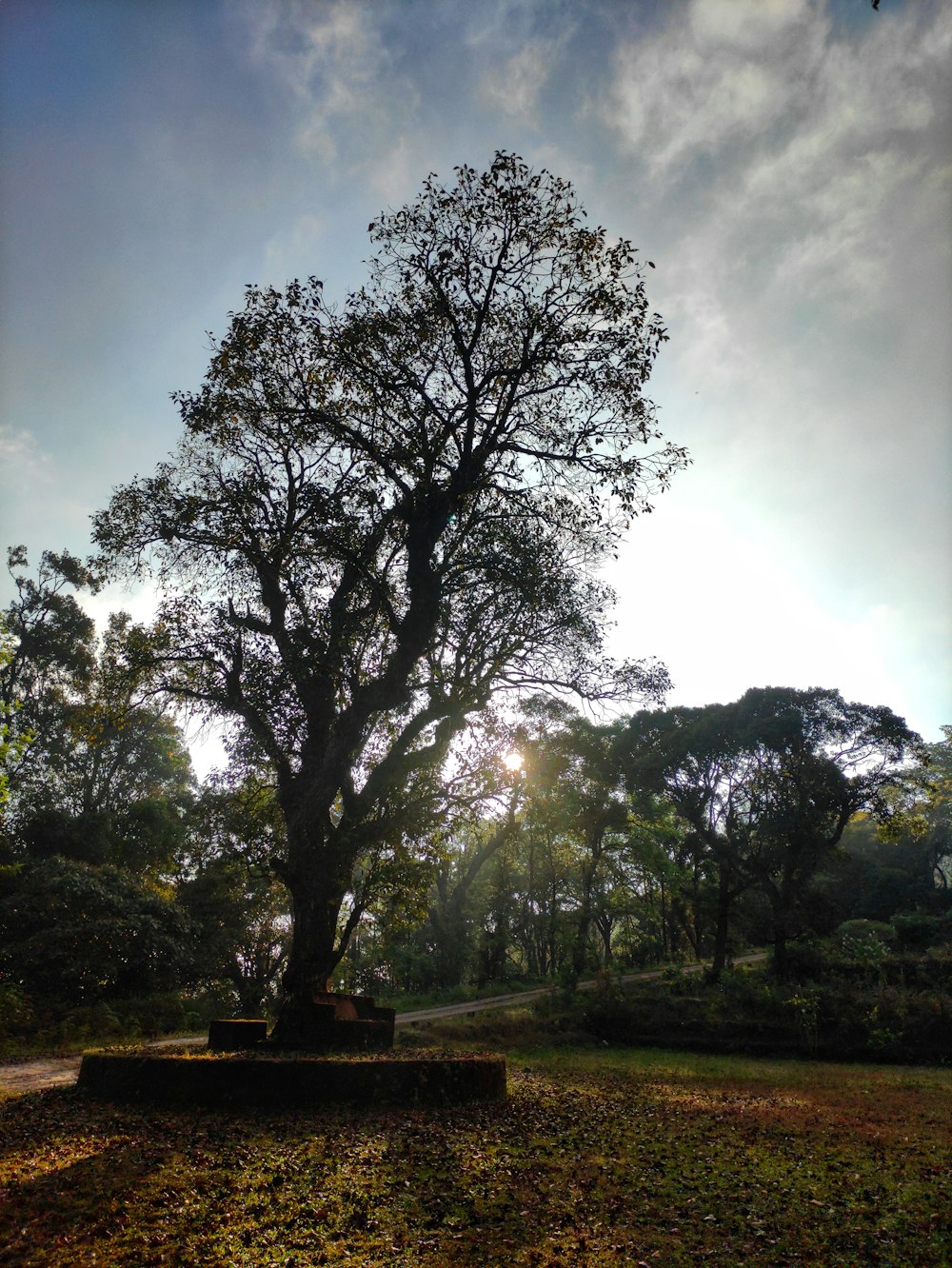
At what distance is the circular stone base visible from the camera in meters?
8.23

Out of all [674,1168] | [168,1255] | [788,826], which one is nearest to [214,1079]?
[168,1255]

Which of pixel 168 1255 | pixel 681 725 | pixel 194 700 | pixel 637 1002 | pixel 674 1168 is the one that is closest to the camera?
pixel 168 1255

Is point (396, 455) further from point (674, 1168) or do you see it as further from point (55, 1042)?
point (55, 1042)

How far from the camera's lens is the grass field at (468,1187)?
4.71 metres

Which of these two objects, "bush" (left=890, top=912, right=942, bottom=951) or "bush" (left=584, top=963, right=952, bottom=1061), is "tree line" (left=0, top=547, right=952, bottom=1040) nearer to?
"bush" (left=890, top=912, right=942, bottom=951)

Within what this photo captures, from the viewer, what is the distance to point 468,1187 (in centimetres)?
593

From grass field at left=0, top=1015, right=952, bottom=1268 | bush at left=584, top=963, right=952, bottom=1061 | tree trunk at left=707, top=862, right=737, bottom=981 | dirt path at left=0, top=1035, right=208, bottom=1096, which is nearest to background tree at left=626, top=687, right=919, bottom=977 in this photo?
tree trunk at left=707, top=862, right=737, bottom=981

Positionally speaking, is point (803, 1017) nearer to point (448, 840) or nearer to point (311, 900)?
point (448, 840)

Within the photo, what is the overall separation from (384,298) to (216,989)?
23635mm

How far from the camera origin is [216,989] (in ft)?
79.8

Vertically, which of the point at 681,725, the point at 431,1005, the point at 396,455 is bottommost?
the point at 431,1005

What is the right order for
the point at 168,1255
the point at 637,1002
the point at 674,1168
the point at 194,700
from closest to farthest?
1. the point at 168,1255
2. the point at 674,1168
3. the point at 194,700
4. the point at 637,1002

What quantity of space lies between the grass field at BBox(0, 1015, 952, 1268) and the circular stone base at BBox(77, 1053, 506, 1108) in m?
0.36

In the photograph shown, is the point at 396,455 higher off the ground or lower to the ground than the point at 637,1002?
higher
